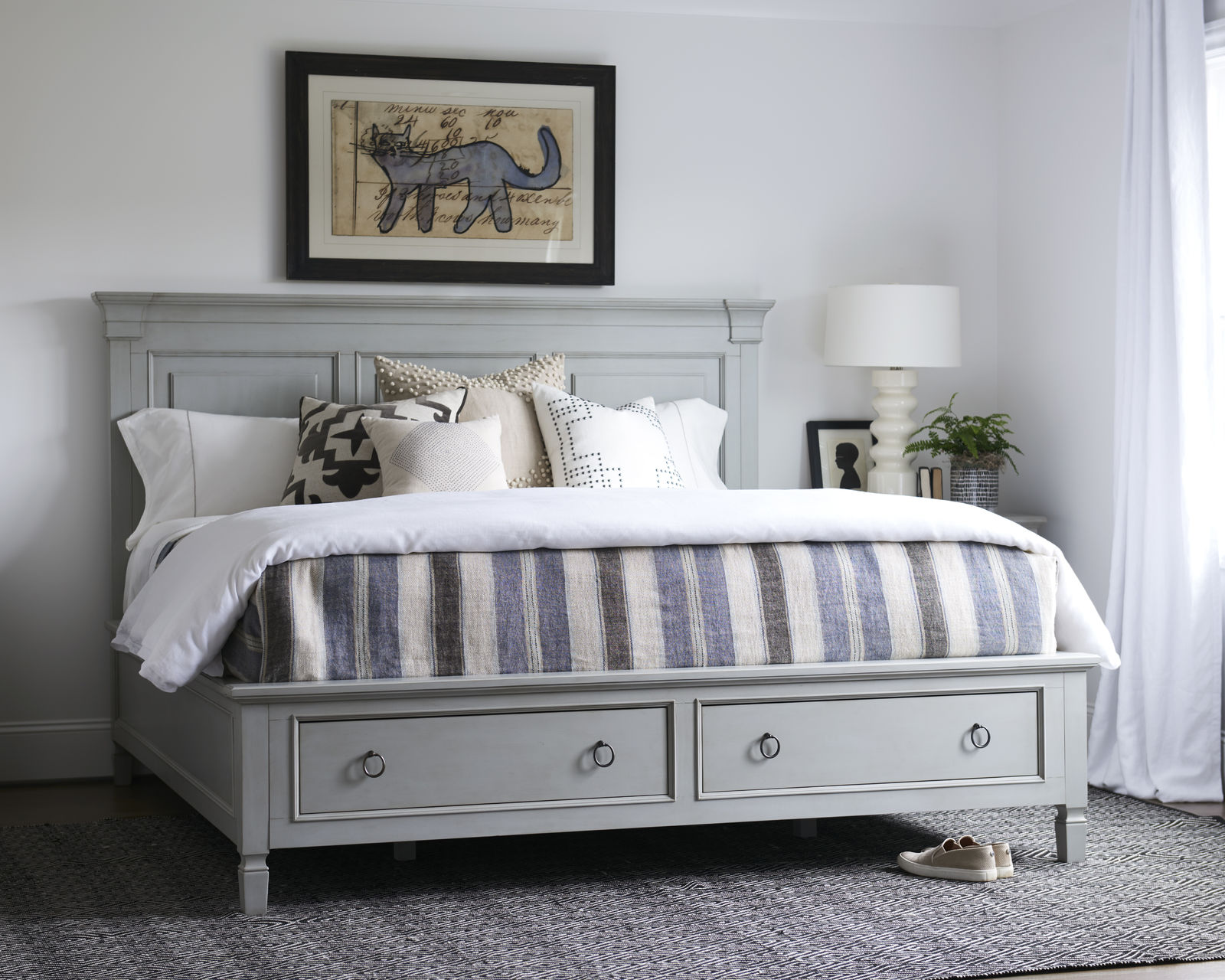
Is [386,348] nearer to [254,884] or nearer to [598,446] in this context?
[598,446]

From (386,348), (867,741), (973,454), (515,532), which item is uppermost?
(386,348)

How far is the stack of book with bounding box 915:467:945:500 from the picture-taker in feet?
13.4

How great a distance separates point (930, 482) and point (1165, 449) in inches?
33.3

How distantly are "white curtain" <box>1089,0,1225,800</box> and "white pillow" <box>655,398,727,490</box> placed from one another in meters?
1.16

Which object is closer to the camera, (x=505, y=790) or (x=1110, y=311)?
(x=505, y=790)

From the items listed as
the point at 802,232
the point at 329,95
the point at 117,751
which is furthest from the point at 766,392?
the point at 117,751

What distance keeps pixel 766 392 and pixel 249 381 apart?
5.35ft

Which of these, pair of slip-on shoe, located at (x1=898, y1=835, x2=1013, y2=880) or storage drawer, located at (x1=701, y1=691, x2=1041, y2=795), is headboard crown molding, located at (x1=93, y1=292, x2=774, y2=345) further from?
pair of slip-on shoe, located at (x1=898, y1=835, x2=1013, y2=880)

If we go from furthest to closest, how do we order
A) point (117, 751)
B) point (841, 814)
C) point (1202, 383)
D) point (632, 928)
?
1. point (117, 751)
2. point (1202, 383)
3. point (841, 814)
4. point (632, 928)

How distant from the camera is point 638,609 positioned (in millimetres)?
2451

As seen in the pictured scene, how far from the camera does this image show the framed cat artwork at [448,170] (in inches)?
154

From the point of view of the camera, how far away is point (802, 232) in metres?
4.28

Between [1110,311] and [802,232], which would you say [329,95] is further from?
[1110,311]

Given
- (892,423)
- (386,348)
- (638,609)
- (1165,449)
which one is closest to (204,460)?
(386,348)
